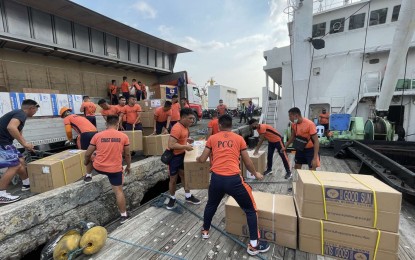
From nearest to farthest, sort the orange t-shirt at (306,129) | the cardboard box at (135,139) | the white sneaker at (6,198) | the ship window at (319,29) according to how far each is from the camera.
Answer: the white sneaker at (6,198) → the orange t-shirt at (306,129) → the cardboard box at (135,139) → the ship window at (319,29)

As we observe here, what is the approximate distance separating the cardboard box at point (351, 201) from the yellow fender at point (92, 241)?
2425 millimetres

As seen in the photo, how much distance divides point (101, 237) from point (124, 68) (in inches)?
350

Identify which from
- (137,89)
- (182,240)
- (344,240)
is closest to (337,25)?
(137,89)

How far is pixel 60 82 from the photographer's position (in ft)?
Answer: 25.2

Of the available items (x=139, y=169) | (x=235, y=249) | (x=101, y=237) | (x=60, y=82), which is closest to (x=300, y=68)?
(x=139, y=169)

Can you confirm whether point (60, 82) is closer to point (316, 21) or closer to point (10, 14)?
point (10, 14)

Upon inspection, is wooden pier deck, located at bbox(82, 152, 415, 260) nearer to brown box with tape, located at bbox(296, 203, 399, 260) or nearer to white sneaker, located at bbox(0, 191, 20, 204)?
brown box with tape, located at bbox(296, 203, 399, 260)

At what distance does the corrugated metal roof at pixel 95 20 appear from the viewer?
6156 mm

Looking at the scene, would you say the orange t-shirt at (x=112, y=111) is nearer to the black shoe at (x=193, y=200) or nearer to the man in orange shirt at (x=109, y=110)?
the man in orange shirt at (x=109, y=110)

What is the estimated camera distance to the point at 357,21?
428 inches

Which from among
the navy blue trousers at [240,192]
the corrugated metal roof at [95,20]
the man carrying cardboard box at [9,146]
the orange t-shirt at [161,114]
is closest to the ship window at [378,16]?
the corrugated metal roof at [95,20]

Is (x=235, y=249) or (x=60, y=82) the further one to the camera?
(x=60, y=82)

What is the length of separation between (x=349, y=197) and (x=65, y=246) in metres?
3.19

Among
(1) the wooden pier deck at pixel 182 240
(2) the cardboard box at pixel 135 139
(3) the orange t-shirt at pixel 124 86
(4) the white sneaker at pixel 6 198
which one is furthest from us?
(3) the orange t-shirt at pixel 124 86
